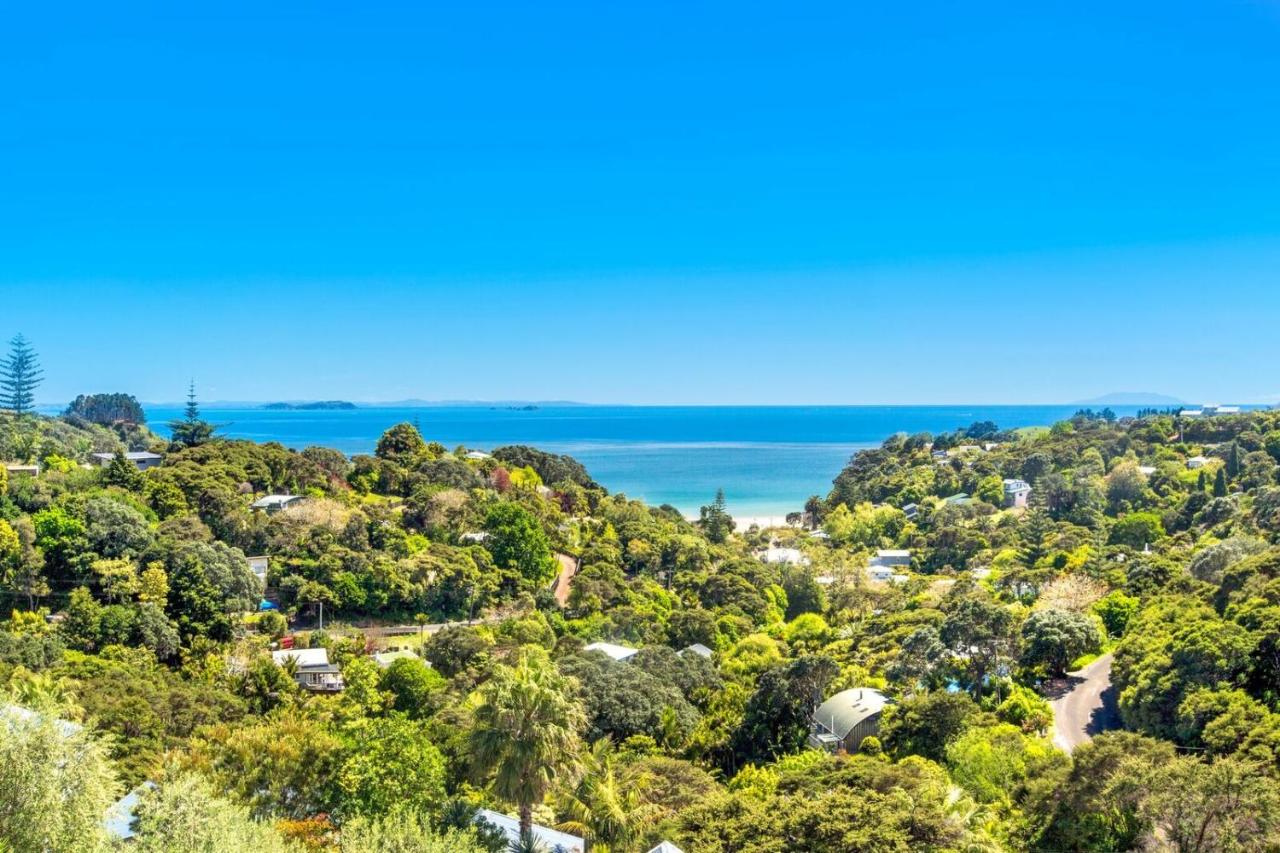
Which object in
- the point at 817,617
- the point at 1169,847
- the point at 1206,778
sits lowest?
the point at 817,617

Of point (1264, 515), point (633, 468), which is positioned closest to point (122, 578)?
point (1264, 515)

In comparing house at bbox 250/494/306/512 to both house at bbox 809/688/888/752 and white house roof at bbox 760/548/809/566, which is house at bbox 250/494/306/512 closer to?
house at bbox 809/688/888/752

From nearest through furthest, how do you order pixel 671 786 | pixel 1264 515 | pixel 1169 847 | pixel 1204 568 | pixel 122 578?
pixel 1169 847
pixel 671 786
pixel 122 578
pixel 1204 568
pixel 1264 515

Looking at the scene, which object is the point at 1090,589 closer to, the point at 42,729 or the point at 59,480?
the point at 42,729

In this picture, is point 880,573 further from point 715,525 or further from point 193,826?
point 193,826

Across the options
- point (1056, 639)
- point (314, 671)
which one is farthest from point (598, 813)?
point (1056, 639)

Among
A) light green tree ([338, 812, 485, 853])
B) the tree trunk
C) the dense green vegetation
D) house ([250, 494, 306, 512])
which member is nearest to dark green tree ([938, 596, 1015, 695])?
the dense green vegetation

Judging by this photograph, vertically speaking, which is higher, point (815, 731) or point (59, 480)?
point (59, 480)
